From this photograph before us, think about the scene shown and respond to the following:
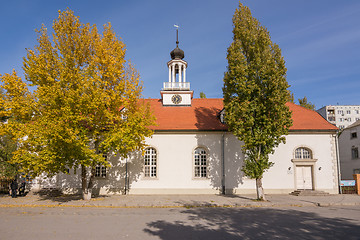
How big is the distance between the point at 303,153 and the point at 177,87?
45.4 feet

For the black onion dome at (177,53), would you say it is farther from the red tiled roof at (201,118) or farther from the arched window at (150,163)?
the arched window at (150,163)

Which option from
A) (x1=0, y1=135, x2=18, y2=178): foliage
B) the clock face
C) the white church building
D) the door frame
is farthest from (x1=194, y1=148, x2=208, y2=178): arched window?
(x1=0, y1=135, x2=18, y2=178): foliage

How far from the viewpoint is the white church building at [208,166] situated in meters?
21.5

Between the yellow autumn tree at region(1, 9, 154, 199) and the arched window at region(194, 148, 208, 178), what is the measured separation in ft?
22.3

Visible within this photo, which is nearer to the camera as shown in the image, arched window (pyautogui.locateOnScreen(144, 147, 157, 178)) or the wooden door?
the wooden door

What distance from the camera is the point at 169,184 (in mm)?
21438

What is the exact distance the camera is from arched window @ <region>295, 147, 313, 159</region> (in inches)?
872

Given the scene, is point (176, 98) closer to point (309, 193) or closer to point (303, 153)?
point (303, 153)

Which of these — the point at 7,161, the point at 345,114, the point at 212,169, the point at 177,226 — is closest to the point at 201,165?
the point at 212,169

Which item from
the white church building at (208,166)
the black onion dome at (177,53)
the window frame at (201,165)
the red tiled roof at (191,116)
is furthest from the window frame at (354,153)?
the black onion dome at (177,53)

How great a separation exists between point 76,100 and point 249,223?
11.7 metres

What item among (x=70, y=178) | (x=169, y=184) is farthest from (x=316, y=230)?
(x=70, y=178)

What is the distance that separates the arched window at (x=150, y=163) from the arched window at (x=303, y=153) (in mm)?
12612

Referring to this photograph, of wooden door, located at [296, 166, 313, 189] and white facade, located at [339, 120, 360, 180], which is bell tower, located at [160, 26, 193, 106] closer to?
wooden door, located at [296, 166, 313, 189]
